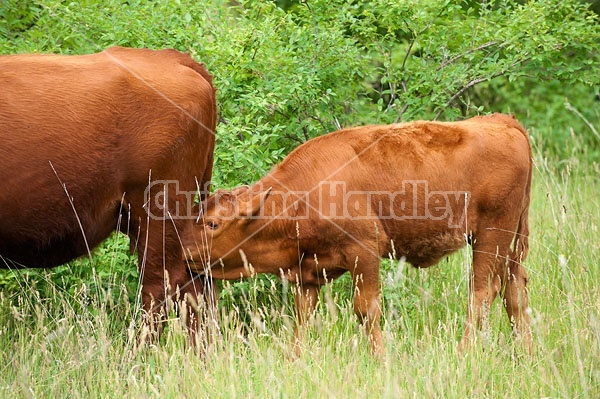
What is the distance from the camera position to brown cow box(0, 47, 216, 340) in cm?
521

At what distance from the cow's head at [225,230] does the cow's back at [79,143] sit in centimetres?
31

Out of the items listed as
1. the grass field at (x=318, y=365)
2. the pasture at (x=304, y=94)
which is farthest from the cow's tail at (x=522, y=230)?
the grass field at (x=318, y=365)

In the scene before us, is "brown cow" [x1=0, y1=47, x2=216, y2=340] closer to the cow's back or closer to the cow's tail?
the cow's back

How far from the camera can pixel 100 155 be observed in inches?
209

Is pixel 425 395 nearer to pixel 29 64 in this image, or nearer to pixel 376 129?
pixel 376 129

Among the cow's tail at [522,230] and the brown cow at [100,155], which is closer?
the brown cow at [100,155]

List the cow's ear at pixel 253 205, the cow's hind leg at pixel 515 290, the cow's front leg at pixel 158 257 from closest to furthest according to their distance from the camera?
1. the cow's front leg at pixel 158 257
2. the cow's ear at pixel 253 205
3. the cow's hind leg at pixel 515 290

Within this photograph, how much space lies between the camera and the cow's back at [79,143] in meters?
5.20

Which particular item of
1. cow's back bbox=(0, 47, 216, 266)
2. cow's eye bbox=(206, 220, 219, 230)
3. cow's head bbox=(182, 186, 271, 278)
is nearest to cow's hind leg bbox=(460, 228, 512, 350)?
cow's head bbox=(182, 186, 271, 278)

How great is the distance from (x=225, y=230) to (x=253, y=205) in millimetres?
258

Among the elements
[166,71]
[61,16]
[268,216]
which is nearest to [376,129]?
[268,216]

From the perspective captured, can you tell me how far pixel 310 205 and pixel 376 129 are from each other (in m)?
0.74

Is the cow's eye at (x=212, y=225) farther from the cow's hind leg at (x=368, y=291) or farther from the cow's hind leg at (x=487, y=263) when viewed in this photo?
the cow's hind leg at (x=487, y=263)

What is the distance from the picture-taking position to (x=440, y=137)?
5.96 m
